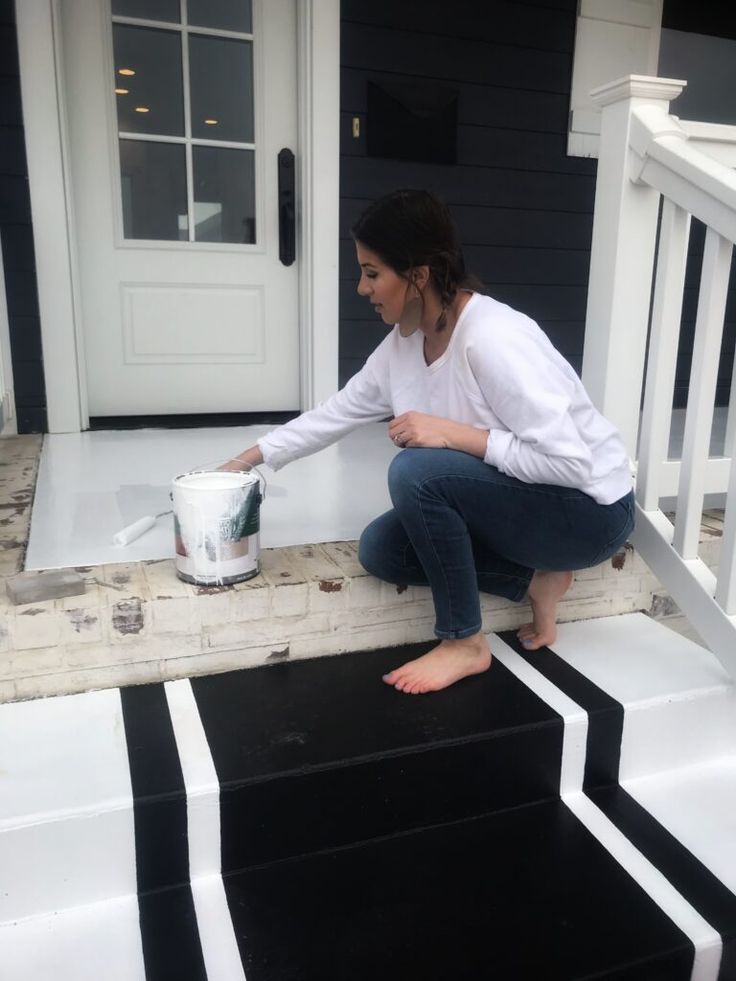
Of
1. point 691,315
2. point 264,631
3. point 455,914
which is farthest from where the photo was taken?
point 691,315

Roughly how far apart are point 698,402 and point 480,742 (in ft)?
2.62

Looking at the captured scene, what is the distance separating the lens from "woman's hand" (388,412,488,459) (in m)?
1.39

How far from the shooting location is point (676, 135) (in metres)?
1.58

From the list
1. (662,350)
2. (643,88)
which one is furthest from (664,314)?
(643,88)

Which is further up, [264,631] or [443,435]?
[443,435]

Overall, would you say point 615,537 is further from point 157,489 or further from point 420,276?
point 157,489

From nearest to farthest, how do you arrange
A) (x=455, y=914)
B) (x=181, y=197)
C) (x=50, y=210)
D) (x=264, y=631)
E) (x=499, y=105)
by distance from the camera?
(x=455, y=914)
(x=264, y=631)
(x=50, y=210)
(x=181, y=197)
(x=499, y=105)

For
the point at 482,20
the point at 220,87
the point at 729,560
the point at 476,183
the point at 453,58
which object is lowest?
the point at 729,560

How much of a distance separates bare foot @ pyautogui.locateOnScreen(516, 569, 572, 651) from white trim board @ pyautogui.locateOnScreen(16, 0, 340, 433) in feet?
5.63

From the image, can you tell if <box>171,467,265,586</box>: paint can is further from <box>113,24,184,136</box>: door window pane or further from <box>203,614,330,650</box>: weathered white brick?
<box>113,24,184,136</box>: door window pane

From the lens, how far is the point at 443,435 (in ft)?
4.56

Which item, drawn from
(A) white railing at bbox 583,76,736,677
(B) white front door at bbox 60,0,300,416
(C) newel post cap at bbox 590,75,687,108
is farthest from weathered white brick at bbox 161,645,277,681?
(B) white front door at bbox 60,0,300,416

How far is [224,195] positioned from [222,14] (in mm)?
622

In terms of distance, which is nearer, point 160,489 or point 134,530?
point 134,530
